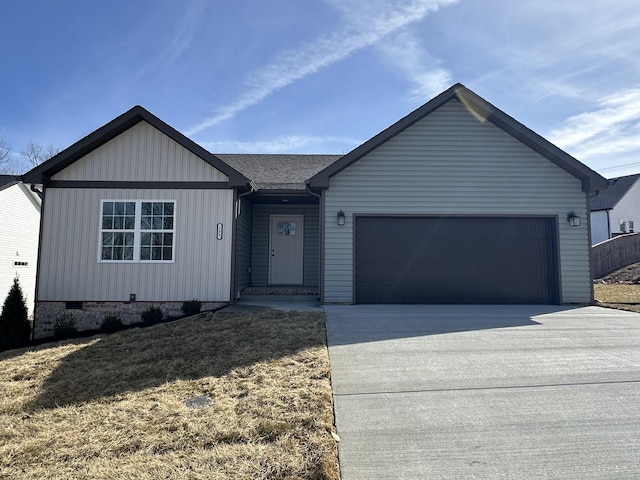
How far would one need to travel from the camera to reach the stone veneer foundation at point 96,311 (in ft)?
28.5

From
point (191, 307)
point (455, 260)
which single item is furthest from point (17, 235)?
point (455, 260)

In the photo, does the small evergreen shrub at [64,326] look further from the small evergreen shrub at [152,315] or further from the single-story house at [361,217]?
the small evergreen shrub at [152,315]

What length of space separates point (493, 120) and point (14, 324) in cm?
1187

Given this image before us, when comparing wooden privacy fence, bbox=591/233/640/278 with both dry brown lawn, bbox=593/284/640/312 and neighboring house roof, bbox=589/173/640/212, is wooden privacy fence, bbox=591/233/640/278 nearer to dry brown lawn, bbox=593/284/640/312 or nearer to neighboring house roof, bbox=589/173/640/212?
dry brown lawn, bbox=593/284/640/312

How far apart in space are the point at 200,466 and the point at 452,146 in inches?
360

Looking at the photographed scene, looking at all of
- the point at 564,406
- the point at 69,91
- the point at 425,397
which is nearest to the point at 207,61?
the point at 69,91

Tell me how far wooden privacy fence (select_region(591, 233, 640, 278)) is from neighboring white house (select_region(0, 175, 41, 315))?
2261 cm

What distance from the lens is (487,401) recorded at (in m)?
3.37

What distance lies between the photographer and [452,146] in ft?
31.3

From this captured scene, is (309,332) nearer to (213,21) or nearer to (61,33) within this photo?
(213,21)

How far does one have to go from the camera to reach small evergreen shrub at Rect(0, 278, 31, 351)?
24.2 ft

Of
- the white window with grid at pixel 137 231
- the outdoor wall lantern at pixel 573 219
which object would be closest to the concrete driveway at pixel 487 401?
the outdoor wall lantern at pixel 573 219

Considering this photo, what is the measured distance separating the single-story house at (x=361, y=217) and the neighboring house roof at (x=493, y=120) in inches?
1.3

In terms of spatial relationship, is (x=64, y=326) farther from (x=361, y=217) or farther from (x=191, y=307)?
(x=361, y=217)
